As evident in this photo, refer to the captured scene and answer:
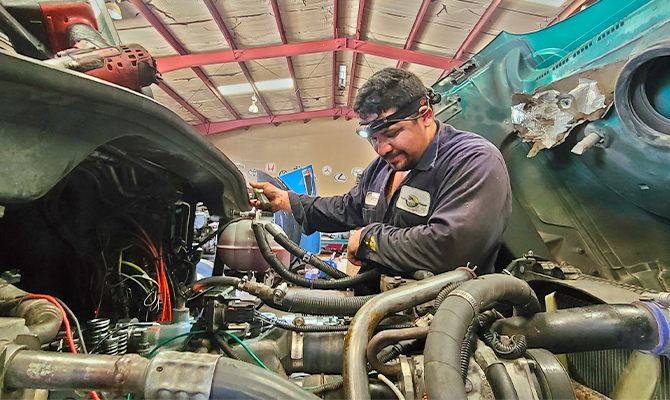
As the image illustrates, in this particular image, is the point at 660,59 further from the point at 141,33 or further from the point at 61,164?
the point at 141,33

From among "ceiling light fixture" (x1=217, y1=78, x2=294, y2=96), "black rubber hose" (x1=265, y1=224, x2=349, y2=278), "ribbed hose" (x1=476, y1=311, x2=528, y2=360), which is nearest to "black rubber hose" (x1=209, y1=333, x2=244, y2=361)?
"black rubber hose" (x1=265, y1=224, x2=349, y2=278)

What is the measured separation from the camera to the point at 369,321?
0.79 meters

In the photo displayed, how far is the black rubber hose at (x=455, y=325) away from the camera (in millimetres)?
591

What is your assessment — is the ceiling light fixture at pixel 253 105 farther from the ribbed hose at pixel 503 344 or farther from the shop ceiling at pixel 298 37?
the ribbed hose at pixel 503 344

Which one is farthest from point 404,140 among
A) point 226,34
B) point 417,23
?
point 226,34

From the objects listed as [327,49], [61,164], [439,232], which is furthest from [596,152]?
[327,49]

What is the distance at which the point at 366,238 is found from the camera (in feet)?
4.63

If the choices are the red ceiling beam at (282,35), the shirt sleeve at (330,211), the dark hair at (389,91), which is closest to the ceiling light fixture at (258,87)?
the red ceiling beam at (282,35)

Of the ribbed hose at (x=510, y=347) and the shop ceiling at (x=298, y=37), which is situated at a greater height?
the shop ceiling at (x=298, y=37)

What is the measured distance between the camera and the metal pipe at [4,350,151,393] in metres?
0.52

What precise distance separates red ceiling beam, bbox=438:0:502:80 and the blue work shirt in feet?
11.9

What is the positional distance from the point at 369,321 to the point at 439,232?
1.75 feet

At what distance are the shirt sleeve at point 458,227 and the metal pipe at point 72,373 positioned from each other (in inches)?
36.7

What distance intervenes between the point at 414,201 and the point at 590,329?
0.75 metres
